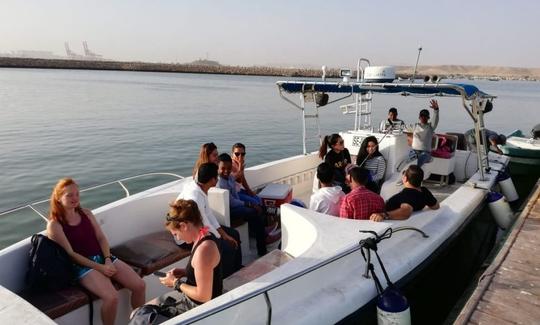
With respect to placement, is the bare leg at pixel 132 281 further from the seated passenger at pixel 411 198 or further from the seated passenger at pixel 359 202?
the seated passenger at pixel 411 198

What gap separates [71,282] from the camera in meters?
2.88

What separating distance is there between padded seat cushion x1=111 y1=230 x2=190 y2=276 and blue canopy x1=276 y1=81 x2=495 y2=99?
331cm

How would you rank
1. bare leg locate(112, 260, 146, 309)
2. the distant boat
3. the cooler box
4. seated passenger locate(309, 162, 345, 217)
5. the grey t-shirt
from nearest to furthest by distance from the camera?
bare leg locate(112, 260, 146, 309), seated passenger locate(309, 162, 345, 217), the cooler box, the grey t-shirt, the distant boat

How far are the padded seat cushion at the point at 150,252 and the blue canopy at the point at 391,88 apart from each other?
3314 mm

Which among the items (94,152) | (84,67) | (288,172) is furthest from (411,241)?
(84,67)

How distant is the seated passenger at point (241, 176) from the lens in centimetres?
458

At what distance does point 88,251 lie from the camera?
301cm

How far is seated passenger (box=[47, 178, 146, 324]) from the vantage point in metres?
2.83

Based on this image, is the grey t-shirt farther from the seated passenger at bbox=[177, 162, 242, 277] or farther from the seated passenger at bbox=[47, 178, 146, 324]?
the seated passenger at bbox=[47, 178, 146, 324]

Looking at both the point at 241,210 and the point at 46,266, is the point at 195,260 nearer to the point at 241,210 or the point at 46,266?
the point at 46,266

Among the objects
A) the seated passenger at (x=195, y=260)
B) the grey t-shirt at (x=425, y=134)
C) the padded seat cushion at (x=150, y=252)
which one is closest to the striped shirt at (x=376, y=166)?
the grey t-shirt at (x=425, y=134)

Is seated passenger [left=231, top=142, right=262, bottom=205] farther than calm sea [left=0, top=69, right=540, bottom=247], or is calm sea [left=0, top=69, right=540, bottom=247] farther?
calm sea [left=0, top=69, right=540, bottom=247]

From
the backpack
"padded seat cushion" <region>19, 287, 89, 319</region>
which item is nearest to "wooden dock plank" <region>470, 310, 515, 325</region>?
"padded seat cushion" <region>19, 287, 89, 319</region>

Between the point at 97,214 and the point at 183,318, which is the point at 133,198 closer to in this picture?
the point at 97,214
